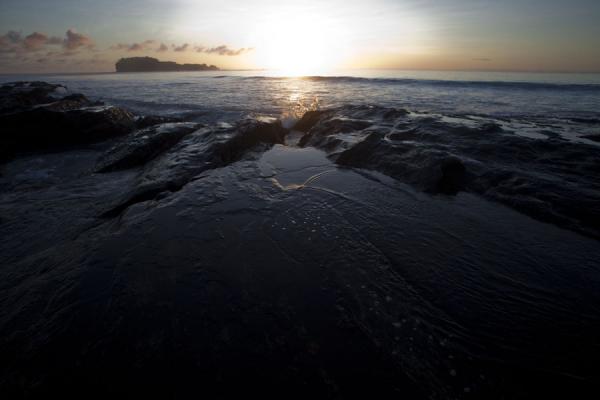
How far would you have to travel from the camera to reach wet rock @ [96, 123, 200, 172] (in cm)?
736

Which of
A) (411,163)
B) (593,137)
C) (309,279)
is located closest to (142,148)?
(309,279)

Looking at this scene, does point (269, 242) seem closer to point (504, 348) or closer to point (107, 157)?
point (504, 348)

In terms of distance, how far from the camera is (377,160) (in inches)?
273

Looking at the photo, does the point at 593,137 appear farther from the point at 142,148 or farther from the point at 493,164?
the point at 142,148

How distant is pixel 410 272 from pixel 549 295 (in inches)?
54.7

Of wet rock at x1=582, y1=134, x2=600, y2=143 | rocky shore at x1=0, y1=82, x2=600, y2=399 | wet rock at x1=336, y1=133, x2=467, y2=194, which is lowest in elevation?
rocky shore at x1=0, y1=82, x2=600, y2=399

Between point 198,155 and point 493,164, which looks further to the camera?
point 198,155

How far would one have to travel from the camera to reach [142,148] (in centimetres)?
791

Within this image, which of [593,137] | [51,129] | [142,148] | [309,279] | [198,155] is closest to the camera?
[309,279]

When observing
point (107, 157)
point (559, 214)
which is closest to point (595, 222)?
point (559, 214)

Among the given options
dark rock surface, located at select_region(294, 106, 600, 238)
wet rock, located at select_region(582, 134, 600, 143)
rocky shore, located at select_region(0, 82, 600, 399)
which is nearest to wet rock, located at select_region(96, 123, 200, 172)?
rocky shore, located at select_region(0, 82, 600, 399)

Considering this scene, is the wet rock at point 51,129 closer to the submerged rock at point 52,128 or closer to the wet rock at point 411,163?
the submerged rock at point 52,128

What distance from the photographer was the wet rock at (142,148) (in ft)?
24.2

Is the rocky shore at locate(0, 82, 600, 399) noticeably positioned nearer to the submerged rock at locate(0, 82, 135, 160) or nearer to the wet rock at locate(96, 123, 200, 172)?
the wet rock at locate(96, 123, 200, 172)
